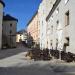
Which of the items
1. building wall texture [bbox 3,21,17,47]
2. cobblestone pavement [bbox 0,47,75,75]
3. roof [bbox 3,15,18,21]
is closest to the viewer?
cobblestone pavement [bbox 0,47,75,75]

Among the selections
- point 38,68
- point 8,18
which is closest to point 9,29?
point 8,18

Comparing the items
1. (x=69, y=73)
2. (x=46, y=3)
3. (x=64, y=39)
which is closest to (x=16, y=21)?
(x=46, y=3)

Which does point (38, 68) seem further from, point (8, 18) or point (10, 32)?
point (8, 18)

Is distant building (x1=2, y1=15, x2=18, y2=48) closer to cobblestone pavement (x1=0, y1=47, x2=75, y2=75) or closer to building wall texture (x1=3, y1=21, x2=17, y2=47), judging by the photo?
building wall texture (x1=3, y1=21, x2=17, y2=47)

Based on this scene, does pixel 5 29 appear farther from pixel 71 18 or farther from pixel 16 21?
pixel 71 18

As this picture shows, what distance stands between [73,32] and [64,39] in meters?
4.18

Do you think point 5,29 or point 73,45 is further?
point 5,29

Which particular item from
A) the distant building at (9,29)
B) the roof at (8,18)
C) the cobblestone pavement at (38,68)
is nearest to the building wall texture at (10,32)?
the distant building at (9,29)

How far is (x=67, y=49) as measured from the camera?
2742 centimetres

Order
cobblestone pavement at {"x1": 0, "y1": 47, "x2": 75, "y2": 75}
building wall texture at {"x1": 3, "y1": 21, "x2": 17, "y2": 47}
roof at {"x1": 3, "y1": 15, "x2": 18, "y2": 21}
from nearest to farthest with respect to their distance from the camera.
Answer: cobblestone pavement at {"x1": 0, "y1": 47, "x2": 75, "y2": 75} < building wall texture at {"x1": 3, "y1": 21, "x2": 17, "y2": 47} < roof at {"x1": 3, "y1": 15, "x2": 18, "y2": 21}

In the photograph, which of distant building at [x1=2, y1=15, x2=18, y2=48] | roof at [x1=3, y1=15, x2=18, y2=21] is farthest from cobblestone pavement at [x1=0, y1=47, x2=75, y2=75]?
roof at [x1=3, y1=15, x2=18, y2=21]

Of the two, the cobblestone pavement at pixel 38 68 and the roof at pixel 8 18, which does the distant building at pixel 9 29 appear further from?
the cobblestone pavement at pixel 38 68

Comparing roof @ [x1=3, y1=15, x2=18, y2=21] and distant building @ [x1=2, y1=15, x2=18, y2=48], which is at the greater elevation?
roof @ [x1=3, y1=15, x2=18, y2=21]

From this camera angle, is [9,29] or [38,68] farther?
[9,29]
